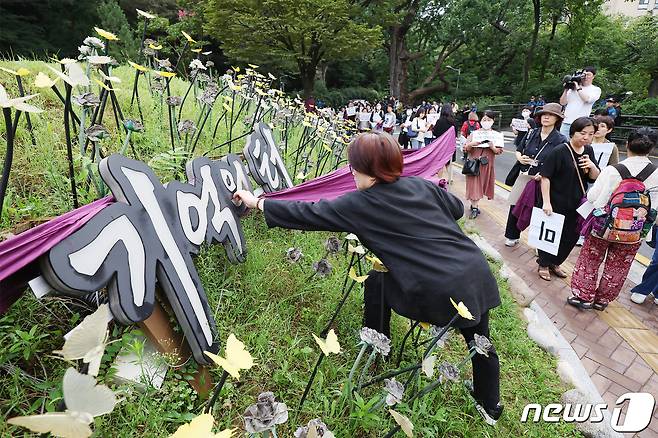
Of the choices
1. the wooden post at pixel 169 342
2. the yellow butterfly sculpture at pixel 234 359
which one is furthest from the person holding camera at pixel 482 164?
the yellow butterfly sculpture at pixel 234 359

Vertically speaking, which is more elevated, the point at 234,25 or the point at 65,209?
the point at 234,25

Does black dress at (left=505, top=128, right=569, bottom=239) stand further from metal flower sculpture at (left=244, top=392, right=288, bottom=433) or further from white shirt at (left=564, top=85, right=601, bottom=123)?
metal flower sculpture at (left=244, top=392, right=288, bottom=433)

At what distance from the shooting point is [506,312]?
3357mm

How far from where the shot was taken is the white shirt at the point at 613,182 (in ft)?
10.5

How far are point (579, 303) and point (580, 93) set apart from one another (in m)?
3.77

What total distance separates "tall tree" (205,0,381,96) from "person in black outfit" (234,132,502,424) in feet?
50.5

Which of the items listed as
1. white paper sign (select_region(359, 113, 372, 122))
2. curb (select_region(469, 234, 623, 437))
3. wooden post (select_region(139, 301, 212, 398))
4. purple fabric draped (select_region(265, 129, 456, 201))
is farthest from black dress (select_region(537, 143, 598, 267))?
white paper sign (select_region(359, 113, 372, 122))

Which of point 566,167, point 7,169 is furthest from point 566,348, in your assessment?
point 7,169

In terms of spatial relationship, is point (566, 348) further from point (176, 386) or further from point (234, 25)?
point (234, 25)

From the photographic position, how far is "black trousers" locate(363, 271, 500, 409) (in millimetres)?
2059

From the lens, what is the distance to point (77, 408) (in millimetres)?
643

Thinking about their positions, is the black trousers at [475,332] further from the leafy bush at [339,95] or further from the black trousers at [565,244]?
the leafy bush at [339,95]

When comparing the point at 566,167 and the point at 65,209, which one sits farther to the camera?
the point at 566,167

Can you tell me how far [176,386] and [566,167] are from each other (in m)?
3.81
